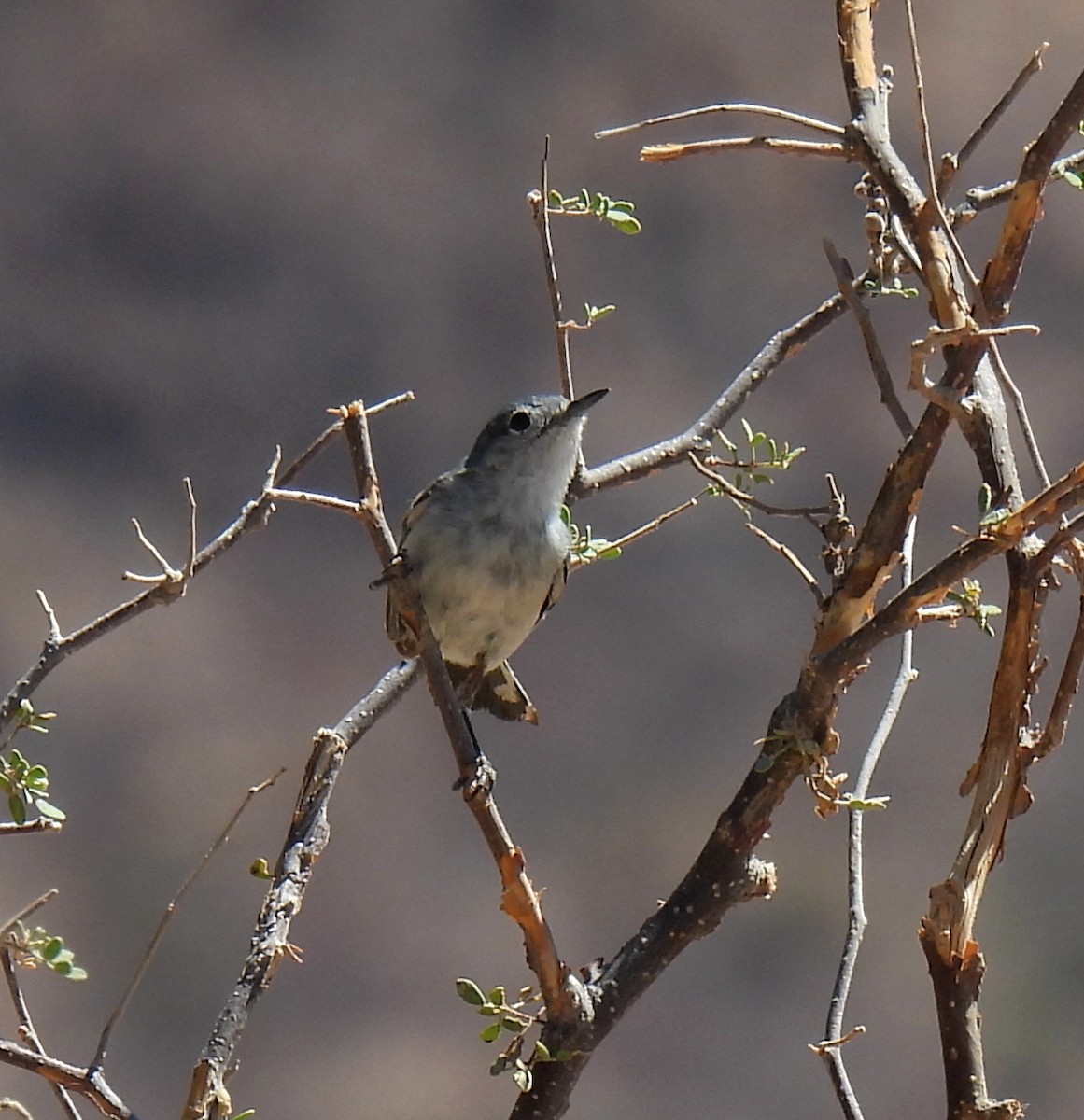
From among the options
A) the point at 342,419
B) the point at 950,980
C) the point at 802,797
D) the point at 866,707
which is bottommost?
the point at 950,980

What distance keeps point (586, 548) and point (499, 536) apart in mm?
436

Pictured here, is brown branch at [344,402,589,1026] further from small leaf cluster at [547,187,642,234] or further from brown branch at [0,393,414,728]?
small leaf cluster at [547,187,642,234]

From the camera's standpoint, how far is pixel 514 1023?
151cm

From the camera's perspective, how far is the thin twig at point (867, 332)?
4.32ft

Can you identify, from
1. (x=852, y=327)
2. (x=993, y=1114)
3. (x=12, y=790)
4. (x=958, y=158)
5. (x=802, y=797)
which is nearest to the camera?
(x=993, y=1114)

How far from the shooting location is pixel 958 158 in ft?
4.68

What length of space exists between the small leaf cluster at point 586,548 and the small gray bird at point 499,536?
0.22 m

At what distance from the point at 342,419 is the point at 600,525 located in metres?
4.32

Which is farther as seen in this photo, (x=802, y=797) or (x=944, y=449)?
(x=944, y=449)

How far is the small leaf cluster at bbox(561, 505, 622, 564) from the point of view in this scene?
2.17m

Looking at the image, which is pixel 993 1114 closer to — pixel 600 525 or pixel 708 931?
pixel 708 931

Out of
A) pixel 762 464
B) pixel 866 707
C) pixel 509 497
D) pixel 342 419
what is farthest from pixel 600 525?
pixel 342 419

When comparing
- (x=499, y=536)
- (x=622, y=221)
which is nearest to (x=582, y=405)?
(x=499, y=536)

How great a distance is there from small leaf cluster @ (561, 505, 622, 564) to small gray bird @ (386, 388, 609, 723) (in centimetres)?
22
